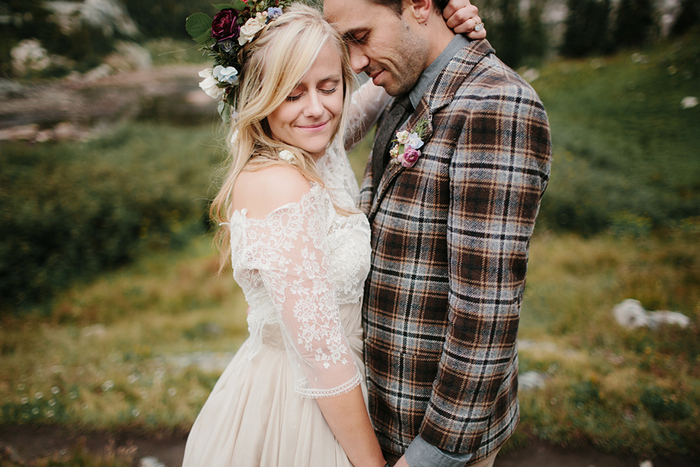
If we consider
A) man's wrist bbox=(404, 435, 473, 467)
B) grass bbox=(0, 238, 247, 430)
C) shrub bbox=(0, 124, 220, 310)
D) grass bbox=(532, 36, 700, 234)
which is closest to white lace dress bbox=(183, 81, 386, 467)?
man's wrist bbox=(404, 435, 473, 467)

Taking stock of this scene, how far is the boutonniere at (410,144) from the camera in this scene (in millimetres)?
1411

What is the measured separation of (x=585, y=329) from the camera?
379 centimetres

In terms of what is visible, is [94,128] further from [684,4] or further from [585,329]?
[684,4]

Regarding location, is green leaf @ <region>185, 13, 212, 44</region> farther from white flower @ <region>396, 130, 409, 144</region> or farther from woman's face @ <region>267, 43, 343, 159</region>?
white flower @ <region>396, 130, 409, 144</region>

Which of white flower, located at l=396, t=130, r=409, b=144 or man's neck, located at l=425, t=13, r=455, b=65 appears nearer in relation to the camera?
white flower, located at l=396, t=130, r=409, b=144

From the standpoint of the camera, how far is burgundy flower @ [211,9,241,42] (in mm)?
1507

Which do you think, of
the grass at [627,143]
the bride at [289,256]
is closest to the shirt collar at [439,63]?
the bride at [289,256]

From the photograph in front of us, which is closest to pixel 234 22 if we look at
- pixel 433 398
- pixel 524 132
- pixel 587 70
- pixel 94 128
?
pixel 524 132

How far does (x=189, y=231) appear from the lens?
5.58 meters

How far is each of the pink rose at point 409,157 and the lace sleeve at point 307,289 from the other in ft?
1.05

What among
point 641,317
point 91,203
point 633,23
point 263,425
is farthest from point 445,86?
point 633,23

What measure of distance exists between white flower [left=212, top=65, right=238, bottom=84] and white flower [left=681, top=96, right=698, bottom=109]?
5.32 meters

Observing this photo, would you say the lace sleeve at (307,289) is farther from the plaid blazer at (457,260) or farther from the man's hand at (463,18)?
the man's hand at (463,18)

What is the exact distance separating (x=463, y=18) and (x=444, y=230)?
0.80m
